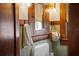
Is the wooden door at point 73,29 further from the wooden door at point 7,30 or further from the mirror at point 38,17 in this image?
the wooden door at point 7,30

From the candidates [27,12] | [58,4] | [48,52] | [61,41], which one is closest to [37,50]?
[48,52]

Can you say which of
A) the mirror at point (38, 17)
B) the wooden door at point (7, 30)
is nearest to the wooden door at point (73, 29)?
the mirror at point (38, 17)

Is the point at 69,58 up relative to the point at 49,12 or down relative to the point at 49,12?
down

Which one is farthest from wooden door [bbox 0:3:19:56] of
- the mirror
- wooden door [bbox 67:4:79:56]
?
wooden door [bbox 67:4:79:56]

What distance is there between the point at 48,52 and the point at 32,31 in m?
0.23

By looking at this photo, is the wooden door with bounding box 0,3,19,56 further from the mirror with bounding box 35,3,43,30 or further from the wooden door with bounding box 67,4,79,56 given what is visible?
the wooden door with bounding box 67,4,79,56

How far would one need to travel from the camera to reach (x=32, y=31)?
4.24 feet

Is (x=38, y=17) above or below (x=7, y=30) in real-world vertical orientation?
above

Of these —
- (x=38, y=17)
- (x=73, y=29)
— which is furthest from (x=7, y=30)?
(x=73, y=29)

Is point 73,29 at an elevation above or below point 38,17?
below

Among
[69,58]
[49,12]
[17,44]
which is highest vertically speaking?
[49,12]

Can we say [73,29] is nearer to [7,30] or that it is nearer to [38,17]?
[38,17]

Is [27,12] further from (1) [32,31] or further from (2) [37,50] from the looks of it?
(2) [37,50]

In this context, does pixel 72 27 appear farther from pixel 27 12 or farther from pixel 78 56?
pixel 27 12
